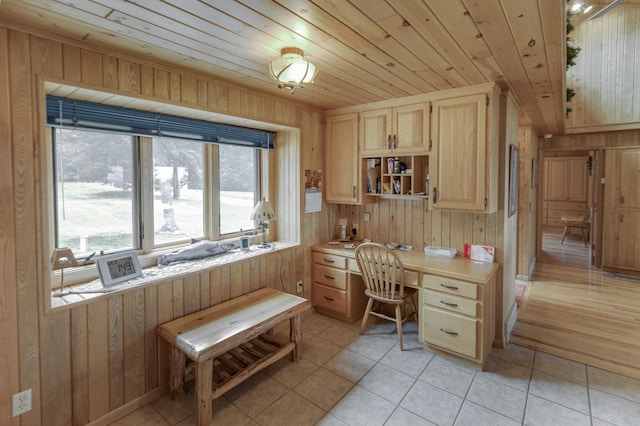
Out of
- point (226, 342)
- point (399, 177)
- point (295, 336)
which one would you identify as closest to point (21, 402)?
point (226, 342)

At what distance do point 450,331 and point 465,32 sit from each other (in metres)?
2.08

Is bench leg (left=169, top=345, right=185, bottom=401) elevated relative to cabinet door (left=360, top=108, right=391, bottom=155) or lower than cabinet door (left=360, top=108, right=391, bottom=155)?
lower

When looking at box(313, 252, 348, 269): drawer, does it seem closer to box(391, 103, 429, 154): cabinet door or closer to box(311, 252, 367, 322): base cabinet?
box(311, 252, 367, 322): base cabinet

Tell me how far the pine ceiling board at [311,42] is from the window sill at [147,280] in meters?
1.62

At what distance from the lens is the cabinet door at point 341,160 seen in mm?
3330

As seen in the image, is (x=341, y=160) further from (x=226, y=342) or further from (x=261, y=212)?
(x=226, y=342)

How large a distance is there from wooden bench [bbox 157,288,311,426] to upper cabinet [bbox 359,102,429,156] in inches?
65.2

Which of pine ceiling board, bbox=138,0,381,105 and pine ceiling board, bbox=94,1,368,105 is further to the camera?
pine ceiling board, bbox=94,1,368,105

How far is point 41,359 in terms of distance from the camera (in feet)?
5.55

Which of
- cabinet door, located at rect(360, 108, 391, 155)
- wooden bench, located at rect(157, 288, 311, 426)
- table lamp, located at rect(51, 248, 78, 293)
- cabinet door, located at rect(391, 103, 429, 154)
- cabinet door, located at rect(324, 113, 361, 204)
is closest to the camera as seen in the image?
A: table lamp, located at rect(51, 248, 78, 293)

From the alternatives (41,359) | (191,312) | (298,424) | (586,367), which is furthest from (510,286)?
(41,359)

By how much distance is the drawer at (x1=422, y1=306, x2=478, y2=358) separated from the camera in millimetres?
2431

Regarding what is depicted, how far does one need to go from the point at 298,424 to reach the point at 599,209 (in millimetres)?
5863

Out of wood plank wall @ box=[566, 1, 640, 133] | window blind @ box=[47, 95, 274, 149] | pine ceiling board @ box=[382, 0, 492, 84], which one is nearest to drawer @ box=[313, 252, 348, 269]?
window blind @ box=[47, 95, 274, 149]
